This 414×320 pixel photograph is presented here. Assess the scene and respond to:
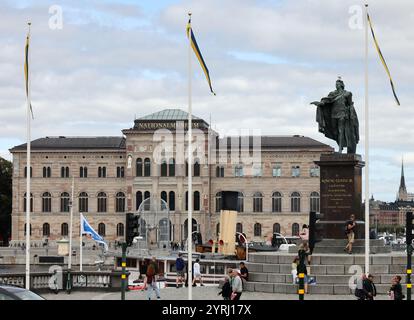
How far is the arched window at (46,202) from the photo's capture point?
117 meters

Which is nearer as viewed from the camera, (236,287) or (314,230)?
(314,230)

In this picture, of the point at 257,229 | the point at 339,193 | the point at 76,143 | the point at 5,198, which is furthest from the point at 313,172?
the point at 339,193

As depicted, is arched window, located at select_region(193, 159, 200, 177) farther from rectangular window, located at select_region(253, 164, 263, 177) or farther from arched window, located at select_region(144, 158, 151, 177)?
rectangular window, located at select_region(253, 164, 263, 177)

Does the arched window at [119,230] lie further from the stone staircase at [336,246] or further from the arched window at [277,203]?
the stone staircase at [336,246]

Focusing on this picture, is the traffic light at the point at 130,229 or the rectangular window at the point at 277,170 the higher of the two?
the rectangular window at the point at 277,170

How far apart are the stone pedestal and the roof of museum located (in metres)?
83.4

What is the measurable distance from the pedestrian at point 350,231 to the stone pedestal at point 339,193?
1.00m

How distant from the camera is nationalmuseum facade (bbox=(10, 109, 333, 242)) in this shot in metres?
114

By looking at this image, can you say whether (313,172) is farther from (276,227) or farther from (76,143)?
(76,143)

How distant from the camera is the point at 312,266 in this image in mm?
33000

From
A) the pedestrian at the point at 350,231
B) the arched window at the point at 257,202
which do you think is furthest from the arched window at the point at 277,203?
the pedestrian at the point at 350,231

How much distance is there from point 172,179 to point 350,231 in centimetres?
8097

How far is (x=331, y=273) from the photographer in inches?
1293

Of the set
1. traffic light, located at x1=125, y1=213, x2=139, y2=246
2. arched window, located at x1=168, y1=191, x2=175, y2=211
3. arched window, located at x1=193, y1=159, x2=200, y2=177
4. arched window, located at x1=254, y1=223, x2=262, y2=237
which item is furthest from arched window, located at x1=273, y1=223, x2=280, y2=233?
traffic light, located at x1=125, y1=213, x2=139, y2=246
